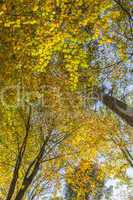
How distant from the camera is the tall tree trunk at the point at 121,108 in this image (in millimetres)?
16312

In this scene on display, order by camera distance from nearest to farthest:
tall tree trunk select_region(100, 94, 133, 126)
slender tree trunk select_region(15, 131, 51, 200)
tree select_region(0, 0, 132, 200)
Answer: tall tree trunk select_region(100, 94, 133, 126)
tree select_region(0, 0, 132, 200)
slender tree trunk select_region(15, 131, 51, 200)

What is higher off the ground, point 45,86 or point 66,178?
point 45,86

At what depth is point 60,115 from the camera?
25.8m

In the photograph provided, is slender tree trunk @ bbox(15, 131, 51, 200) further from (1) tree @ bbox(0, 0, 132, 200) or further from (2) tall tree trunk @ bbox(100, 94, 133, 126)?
(2) tall tree trunk @ bbox(100, 94, 133, 126)

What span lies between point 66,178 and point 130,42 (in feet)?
45.7

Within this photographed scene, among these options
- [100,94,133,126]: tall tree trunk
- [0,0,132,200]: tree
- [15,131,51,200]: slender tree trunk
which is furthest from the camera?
[15,131,51,200]: slender tree trunk

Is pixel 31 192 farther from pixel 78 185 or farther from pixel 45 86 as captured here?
pixel 45 86

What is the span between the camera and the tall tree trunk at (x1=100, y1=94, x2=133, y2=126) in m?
16.3

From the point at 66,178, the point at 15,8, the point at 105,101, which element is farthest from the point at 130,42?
the point at 66,178

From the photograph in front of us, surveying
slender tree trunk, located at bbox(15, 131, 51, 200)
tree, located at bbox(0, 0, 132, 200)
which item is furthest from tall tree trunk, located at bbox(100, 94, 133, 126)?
slender tree trunk, located at bbox(15, 131, 51, 200)

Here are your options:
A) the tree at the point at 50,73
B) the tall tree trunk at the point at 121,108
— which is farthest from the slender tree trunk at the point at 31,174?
the tall tree trunk at the point at 121,108

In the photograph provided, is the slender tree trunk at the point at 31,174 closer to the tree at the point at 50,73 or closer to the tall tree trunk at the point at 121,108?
the tree at the point at 50,73

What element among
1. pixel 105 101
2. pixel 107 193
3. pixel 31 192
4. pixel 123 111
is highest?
pixel 107 193

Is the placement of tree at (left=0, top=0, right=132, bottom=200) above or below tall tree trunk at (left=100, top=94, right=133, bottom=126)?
above
